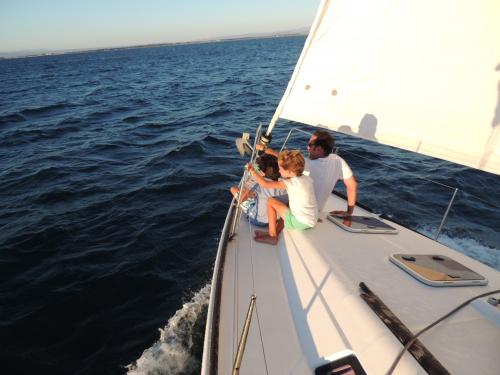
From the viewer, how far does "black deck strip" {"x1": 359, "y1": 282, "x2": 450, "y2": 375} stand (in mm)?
1758

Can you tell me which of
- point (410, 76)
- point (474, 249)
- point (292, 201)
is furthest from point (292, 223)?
point (474, 249)

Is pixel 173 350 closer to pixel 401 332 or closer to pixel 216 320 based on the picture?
pixel 216 320

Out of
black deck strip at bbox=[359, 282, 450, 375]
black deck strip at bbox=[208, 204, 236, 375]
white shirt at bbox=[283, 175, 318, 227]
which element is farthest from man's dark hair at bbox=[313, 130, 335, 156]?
black deck strip at bbox=[359, 282, 450, 375]

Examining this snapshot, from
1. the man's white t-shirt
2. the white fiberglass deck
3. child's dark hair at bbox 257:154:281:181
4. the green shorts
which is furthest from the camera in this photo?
child's dark hair at bbox 257:154:281:181

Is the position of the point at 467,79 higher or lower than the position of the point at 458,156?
higher

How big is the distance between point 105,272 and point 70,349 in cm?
141

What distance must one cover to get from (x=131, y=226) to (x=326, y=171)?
441cm

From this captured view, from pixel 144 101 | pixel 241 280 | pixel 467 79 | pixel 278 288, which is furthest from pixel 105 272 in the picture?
pixel 144 101

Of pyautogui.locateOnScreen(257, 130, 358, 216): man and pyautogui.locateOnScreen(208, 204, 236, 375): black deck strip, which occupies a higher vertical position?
pyautogui.locateOnScreen(257, 130, 358, 216): man

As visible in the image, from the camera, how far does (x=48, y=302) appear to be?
4691 mm

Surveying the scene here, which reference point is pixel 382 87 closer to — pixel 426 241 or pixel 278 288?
pixel 426 241

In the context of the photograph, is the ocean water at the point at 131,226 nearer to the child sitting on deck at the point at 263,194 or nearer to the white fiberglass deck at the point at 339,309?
the white fiberglass deck at the point at 339,309

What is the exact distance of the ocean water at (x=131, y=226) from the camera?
→ 13.5ft

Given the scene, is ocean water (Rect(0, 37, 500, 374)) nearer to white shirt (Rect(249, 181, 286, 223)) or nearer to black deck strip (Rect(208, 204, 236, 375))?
black deck strip (Rect(208, 204, 236, 375))
